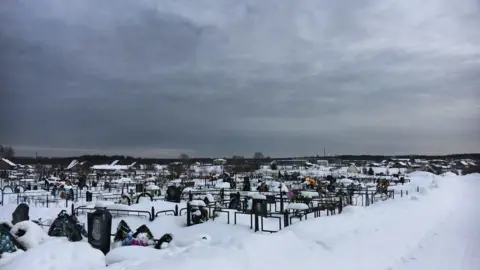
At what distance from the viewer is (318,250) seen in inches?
373

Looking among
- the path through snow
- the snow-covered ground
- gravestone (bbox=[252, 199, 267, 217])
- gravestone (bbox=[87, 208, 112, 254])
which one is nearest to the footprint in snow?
the snow-covered ground

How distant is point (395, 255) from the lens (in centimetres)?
1007

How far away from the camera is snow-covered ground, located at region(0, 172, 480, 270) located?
7.56 meters

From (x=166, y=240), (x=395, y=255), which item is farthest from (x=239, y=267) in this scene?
(x=166, y=240)

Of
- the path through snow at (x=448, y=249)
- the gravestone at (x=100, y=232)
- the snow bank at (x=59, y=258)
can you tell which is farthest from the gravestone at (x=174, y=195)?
the snow bank at (x=59, y=258)

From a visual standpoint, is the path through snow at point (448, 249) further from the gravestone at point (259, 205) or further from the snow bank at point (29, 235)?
the snow bank at point (29, 235)

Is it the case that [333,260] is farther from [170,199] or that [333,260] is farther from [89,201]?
[89,201]

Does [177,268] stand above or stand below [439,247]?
above

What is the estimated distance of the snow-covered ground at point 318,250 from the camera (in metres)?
7.56

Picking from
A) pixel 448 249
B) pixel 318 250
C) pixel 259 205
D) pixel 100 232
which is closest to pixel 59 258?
pixel 318 250

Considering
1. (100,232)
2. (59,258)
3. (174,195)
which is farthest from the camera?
(174,195)

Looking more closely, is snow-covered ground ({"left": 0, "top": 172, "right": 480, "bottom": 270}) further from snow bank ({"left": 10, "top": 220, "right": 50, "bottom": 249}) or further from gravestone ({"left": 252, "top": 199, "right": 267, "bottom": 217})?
gravestone ({"left": 252, "top": 199, "right": 267, "bottom": 217})

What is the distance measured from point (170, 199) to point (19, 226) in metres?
18.5

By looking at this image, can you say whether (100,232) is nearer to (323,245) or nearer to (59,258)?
(59,258)
